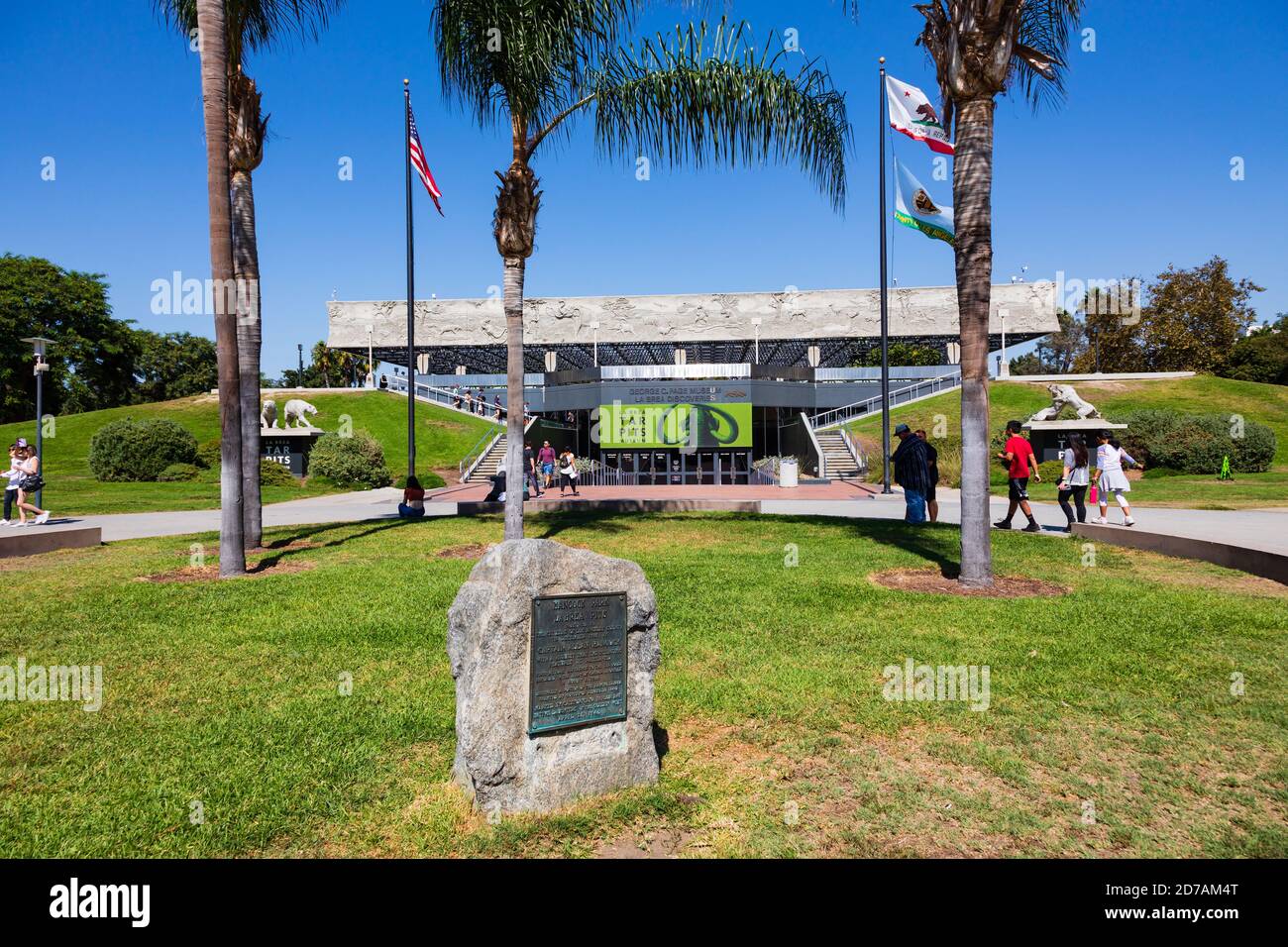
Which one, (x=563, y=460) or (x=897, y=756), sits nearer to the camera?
(x=897, y=756)

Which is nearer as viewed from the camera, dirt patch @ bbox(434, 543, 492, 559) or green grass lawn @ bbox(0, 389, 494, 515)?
dirt patch @ bbox(434, 543, 492, 559)

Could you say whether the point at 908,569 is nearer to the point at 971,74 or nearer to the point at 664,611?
the point at 664,611

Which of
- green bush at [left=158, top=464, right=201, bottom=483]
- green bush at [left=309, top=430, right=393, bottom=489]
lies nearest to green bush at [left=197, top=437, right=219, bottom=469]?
green bush at [left=158, top=464, right=201, bottom=483]

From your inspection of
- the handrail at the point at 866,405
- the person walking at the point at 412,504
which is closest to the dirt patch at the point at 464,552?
the person walking at the point at 412,504

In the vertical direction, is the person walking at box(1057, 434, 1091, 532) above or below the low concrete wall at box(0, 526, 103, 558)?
above

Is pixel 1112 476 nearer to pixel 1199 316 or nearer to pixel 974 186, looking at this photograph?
pixel 974 186

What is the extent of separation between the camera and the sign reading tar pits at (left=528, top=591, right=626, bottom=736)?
376 cm

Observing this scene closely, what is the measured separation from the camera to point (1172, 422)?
28703 millimetres

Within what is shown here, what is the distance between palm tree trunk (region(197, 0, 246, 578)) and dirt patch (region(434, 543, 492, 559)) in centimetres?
276

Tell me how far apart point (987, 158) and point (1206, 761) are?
6.82 m

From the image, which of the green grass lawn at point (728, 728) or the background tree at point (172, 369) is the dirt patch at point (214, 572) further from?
the background tree at point (172, 369)

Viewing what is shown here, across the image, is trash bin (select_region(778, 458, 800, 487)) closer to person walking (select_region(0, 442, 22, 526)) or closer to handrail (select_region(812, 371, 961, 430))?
handrail (select_region(812, 371, 961, 430))

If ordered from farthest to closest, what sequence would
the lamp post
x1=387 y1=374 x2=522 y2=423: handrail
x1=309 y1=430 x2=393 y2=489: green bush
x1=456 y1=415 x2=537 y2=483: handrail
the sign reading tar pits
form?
the lamp post < x1=387 y1=374 x2=522 y2=423: handrail < x1=456 y1=415 x2=537 y2=483: handrail < x1=309 y1=430 x2=393 y2=489: green bush < the sign reading tar pits

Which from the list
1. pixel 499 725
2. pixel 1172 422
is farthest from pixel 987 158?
pixel 1172 422
